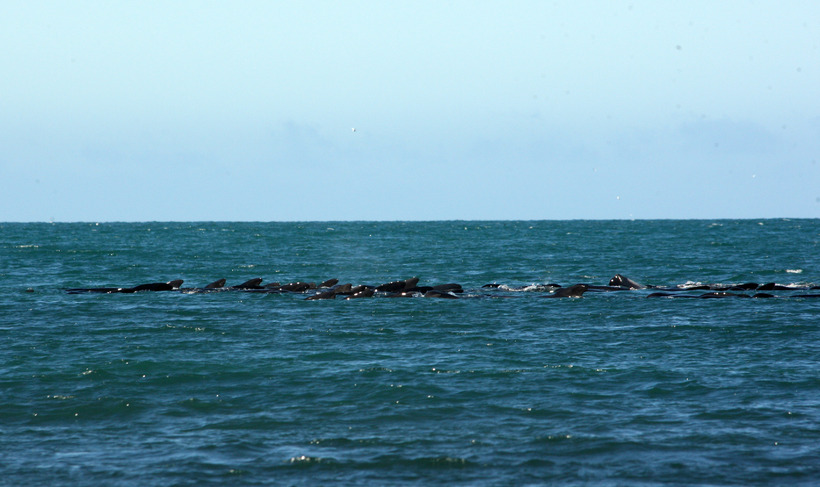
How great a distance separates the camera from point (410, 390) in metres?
16.8

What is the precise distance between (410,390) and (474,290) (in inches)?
798

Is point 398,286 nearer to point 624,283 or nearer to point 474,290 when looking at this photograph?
point 474,290

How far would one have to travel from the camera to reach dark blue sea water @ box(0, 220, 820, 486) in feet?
39.8

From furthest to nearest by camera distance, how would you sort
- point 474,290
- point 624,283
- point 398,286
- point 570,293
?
point 624,283, point 474,290, point 398,286, point 570,293

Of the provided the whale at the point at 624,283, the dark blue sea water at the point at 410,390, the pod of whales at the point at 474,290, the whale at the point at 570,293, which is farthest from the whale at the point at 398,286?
the whale at the point at 624,283

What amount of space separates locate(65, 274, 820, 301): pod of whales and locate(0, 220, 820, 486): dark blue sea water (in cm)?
82

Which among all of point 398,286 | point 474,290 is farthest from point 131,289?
point 474,290

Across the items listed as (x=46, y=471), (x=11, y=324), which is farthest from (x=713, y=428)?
(x=11, y=324)

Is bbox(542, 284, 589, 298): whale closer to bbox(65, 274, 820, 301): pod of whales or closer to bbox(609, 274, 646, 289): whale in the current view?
bbox(65, 274, 820, 301): pod of whales

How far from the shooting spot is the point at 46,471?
1208 centimetres

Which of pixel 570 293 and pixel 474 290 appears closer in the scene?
pixel 570 293

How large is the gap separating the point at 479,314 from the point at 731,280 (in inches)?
770

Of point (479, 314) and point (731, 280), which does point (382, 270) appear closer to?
point (731, 280)

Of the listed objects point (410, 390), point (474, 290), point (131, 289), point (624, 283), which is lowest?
point (410, 390)
